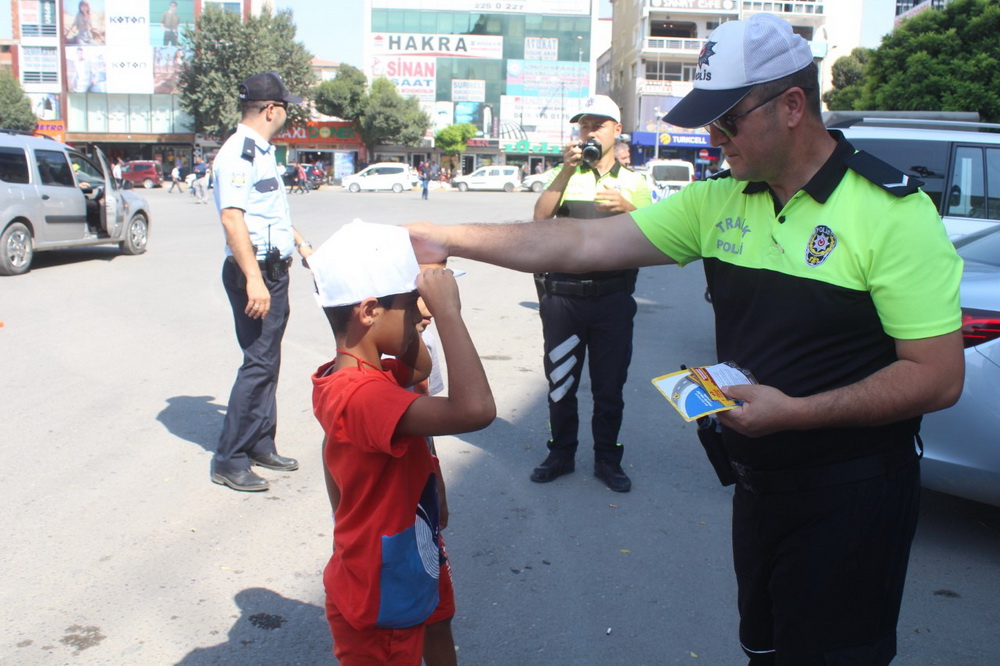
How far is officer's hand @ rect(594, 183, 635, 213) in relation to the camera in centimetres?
468

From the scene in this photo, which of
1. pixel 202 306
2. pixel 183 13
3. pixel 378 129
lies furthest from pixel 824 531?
pixel 183 13

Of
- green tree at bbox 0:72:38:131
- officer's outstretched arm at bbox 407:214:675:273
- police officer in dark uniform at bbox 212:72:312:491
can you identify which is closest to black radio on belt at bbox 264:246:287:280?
police officer in dark uniform at bbox 212:72:312:491

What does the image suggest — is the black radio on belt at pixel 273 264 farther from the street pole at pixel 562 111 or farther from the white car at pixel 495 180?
the street pole at pixel 562 111

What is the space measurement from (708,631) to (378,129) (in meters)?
60.6

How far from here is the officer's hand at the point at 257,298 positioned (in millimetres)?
4496

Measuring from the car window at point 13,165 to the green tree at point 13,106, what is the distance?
52.1 m

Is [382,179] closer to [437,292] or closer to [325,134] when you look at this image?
[325,134]

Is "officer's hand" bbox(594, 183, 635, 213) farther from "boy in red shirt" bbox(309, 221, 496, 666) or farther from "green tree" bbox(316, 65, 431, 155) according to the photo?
"green tree" bbox(316, 65, 431, 155)

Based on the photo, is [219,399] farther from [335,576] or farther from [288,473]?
[335,576]

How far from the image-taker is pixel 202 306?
10359 millimetres

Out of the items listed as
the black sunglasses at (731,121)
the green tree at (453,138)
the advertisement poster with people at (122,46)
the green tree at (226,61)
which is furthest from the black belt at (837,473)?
the advertisement poster with people at (122,46)

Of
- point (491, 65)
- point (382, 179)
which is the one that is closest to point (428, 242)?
point (382, 179)

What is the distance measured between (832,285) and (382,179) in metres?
47.5

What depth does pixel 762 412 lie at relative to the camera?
76.5 inches
